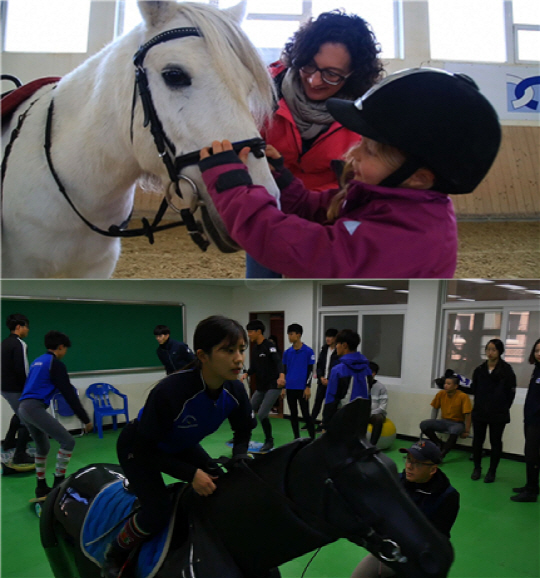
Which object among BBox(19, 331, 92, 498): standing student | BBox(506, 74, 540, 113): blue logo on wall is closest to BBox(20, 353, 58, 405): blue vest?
BBox(19, 331, 92, 498): standing student

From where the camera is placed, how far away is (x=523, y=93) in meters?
1.03

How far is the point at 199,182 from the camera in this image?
0.58m

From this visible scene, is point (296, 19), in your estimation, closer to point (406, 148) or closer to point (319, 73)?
point (319, 73)

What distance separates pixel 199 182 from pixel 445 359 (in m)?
0.42

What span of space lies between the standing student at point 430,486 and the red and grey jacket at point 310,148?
43 cm

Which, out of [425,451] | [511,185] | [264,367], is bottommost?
[425,451]

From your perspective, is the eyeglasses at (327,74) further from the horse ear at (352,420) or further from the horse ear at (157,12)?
the horse ear at (352,420)

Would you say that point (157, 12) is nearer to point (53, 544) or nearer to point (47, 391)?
point (47, 391)

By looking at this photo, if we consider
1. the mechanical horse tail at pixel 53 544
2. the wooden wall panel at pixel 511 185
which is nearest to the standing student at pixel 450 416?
the mechanical horse tail at pixel 53 544

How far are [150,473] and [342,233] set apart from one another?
1.60ft

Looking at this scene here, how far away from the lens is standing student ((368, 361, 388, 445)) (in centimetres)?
55

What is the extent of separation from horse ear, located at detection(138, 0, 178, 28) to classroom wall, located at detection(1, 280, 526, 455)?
1.39 feet

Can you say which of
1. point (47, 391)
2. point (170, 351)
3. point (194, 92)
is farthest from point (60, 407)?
point (194, 92)

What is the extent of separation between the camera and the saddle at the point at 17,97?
84 centimetres
